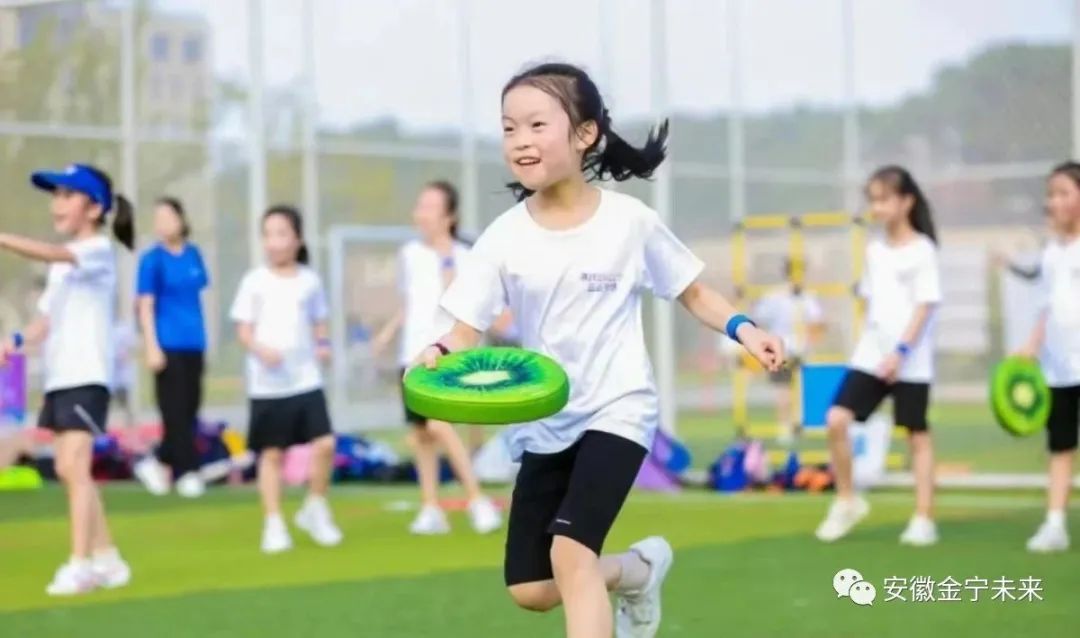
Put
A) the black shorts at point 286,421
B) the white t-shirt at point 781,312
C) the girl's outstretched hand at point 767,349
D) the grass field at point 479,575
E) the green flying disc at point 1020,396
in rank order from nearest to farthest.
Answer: the girl's outstretched hand at point 767,349
the grass field at point 479,575
the green flying disc at point 1020,396
the black shorts at point 286,421
the white t-shirt at point 781,312

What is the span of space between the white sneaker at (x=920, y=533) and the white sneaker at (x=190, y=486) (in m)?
6.07

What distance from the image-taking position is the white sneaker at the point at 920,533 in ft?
32.7

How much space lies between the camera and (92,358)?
8.83 meters

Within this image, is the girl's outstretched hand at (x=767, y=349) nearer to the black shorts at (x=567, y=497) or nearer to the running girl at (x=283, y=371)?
the black shorts at (x=567, y=497)

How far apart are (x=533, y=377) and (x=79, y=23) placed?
1310cm

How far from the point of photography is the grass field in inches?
287

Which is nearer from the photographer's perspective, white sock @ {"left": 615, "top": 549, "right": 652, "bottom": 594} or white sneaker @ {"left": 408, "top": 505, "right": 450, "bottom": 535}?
white sock @ {"left": 615, "top": 549, "right": 652, "bottom": 594}

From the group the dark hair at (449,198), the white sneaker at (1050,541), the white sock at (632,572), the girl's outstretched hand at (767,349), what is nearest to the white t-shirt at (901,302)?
the white sneaker at (1050,541)

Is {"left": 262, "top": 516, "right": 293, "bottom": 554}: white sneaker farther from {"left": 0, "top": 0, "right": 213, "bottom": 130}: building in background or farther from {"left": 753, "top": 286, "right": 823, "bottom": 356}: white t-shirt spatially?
{"left": 753, "top": 286, "right": 823, "bottom": 356}: white t-shirt

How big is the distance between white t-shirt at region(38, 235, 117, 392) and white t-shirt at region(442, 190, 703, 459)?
359cm

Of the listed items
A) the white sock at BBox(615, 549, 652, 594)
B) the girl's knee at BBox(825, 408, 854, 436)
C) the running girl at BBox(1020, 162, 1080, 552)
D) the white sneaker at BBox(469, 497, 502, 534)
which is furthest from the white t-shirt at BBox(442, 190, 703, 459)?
the white sneaker at BBox(469, 497, 502, 534)

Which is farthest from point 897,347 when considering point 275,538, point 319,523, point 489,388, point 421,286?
point 489,388

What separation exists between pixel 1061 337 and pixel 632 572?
438 centimetres

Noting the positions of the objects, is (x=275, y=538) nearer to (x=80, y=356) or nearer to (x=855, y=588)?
(x=80, y=356)
